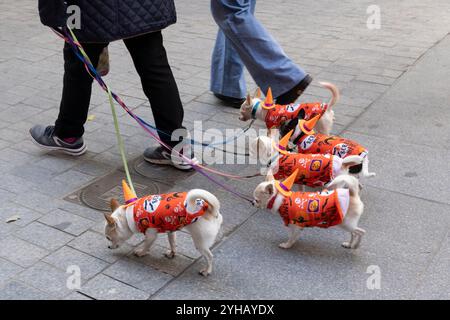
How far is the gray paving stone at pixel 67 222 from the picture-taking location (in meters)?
3.77

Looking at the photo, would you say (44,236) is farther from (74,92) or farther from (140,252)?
(74,92)

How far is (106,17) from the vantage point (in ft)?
Result: 13.4

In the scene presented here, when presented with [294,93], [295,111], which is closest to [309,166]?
[295,111]

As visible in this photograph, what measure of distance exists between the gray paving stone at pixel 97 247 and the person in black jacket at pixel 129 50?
1042 mm

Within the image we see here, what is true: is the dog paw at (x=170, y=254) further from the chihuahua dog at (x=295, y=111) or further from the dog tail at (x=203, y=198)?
the chihuahua dog at (x=295, y=111)

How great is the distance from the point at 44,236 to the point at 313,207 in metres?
1.60

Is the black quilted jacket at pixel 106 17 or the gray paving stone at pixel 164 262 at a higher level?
the black quilted jacket at pixel 106 17

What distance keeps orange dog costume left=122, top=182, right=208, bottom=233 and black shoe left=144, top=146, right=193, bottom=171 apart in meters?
1.16

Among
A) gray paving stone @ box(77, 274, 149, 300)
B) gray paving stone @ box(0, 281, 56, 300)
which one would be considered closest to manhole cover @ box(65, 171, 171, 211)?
gray paving stone @ box(77, 274, 149, 300)

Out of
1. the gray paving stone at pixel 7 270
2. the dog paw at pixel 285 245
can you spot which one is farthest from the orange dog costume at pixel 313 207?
the gray paving stone at pixel 7 270

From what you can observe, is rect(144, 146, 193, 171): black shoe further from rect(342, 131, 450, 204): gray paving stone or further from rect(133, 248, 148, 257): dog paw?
rect(342, 131, 450, 204): gray paving stone

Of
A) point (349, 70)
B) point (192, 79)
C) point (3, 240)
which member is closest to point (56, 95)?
point (192, 79)

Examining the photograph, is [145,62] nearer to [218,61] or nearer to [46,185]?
[46,185]

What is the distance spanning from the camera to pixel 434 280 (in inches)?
129
